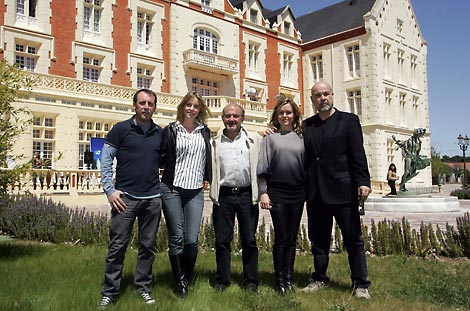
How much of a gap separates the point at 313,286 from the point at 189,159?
79.6 inches

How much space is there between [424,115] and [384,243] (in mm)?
32953

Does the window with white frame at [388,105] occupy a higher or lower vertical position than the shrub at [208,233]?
higher

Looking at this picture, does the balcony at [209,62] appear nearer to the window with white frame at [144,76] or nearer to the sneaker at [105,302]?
the window with white frame at [144,76]

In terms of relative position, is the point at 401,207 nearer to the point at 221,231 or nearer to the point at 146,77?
the point at 221,231

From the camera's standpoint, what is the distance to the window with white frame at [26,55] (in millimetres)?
19688

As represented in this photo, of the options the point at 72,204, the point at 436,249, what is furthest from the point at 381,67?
the point at 436,249

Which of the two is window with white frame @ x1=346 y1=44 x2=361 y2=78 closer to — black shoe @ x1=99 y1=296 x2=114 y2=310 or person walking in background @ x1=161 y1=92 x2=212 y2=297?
person walking in background @ x1=161 y1=92 x2=212 y2=297

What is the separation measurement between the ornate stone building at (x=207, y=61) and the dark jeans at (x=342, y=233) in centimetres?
1188

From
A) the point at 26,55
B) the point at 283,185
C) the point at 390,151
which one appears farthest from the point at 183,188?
the point at 390,151

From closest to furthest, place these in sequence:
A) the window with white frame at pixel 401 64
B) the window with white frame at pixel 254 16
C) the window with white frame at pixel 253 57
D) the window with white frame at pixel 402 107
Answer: the window with white frame at pixel 253 57 < the window with white frame at pixel 254 16 < the window with white frame at pixel 402 107 < the window with white frame at pixel 401 64

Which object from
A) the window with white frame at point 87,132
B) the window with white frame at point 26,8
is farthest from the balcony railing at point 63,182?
the window with white frame at point 26,8

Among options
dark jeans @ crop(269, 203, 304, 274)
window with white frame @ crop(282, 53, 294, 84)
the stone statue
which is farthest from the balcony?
dark jeans @ crop(269, 203, 304, 274)

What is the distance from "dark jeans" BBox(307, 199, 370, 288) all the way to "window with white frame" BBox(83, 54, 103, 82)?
65.2ft

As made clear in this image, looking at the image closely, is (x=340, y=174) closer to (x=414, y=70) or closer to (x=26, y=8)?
(x=26, y=8)
